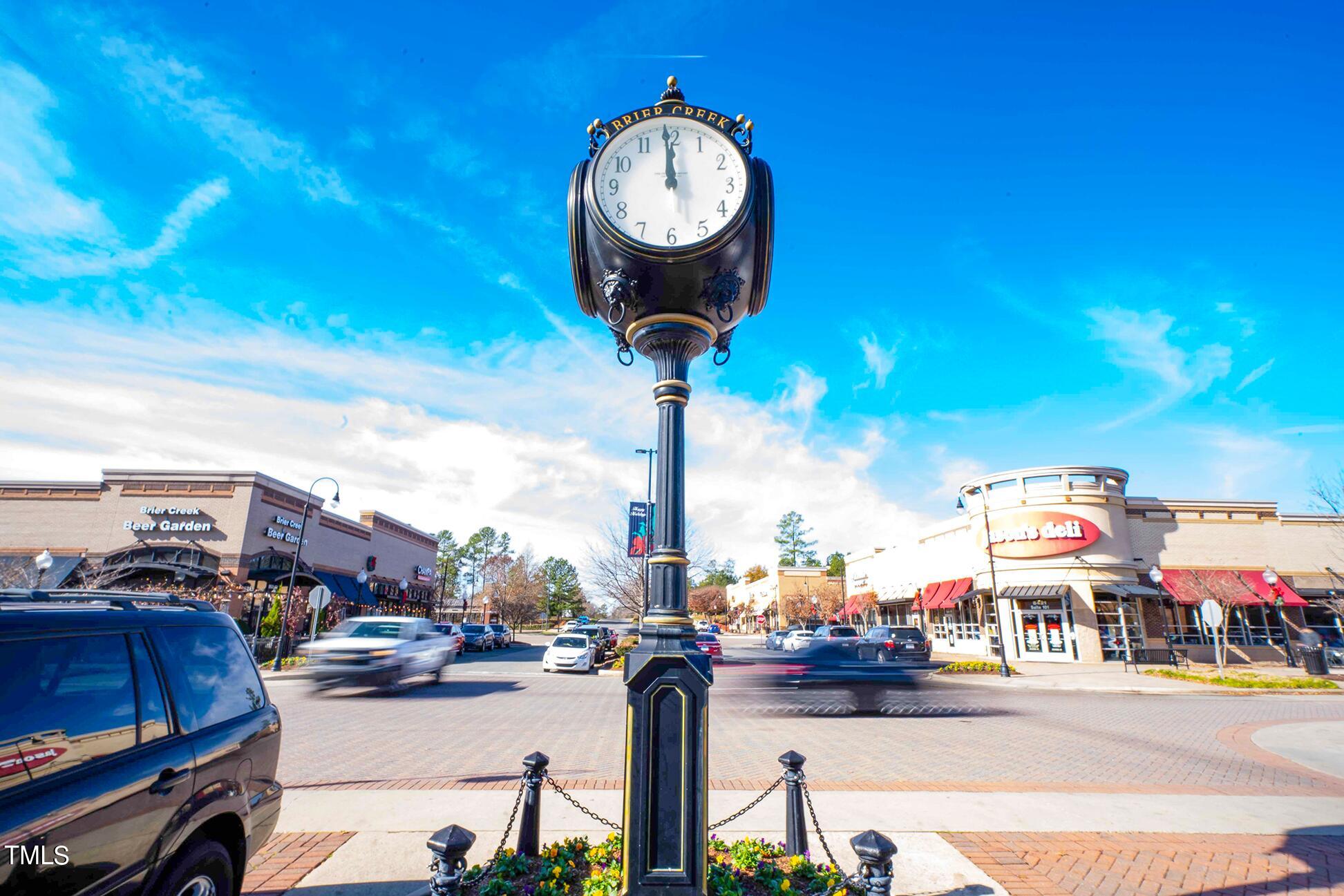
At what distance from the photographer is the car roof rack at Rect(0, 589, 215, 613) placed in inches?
103

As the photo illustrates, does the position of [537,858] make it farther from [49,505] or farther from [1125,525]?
[49,505]

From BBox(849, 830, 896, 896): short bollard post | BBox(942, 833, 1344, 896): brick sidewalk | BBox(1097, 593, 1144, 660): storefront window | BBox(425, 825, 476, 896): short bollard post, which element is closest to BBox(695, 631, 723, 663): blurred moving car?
BBox(1097, 593, 1144, 660): storefront window

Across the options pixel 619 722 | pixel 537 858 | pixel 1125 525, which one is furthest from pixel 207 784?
pixel 1125 525

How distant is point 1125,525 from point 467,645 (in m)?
33.6

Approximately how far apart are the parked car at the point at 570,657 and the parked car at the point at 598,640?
1.08 meters

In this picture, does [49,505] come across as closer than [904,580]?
Yes

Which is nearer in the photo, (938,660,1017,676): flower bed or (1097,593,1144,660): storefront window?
(938,660,1017,676): flower bed

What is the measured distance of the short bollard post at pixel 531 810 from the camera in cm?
436

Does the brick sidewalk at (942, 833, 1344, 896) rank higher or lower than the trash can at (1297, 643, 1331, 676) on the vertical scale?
lower

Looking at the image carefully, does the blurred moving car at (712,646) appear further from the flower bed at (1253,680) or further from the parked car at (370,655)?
the flower bed at (1253,680)

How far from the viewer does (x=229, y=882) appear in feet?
10.1

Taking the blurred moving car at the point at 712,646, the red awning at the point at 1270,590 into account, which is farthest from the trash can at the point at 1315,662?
the blurred moving car at the point at 712,646

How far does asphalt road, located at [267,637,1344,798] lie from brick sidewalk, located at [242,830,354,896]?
1997 mm

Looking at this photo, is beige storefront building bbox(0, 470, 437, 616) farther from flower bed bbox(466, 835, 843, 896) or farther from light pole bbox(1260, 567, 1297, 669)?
light pole bbox(1260, 567, 1297, 669)
